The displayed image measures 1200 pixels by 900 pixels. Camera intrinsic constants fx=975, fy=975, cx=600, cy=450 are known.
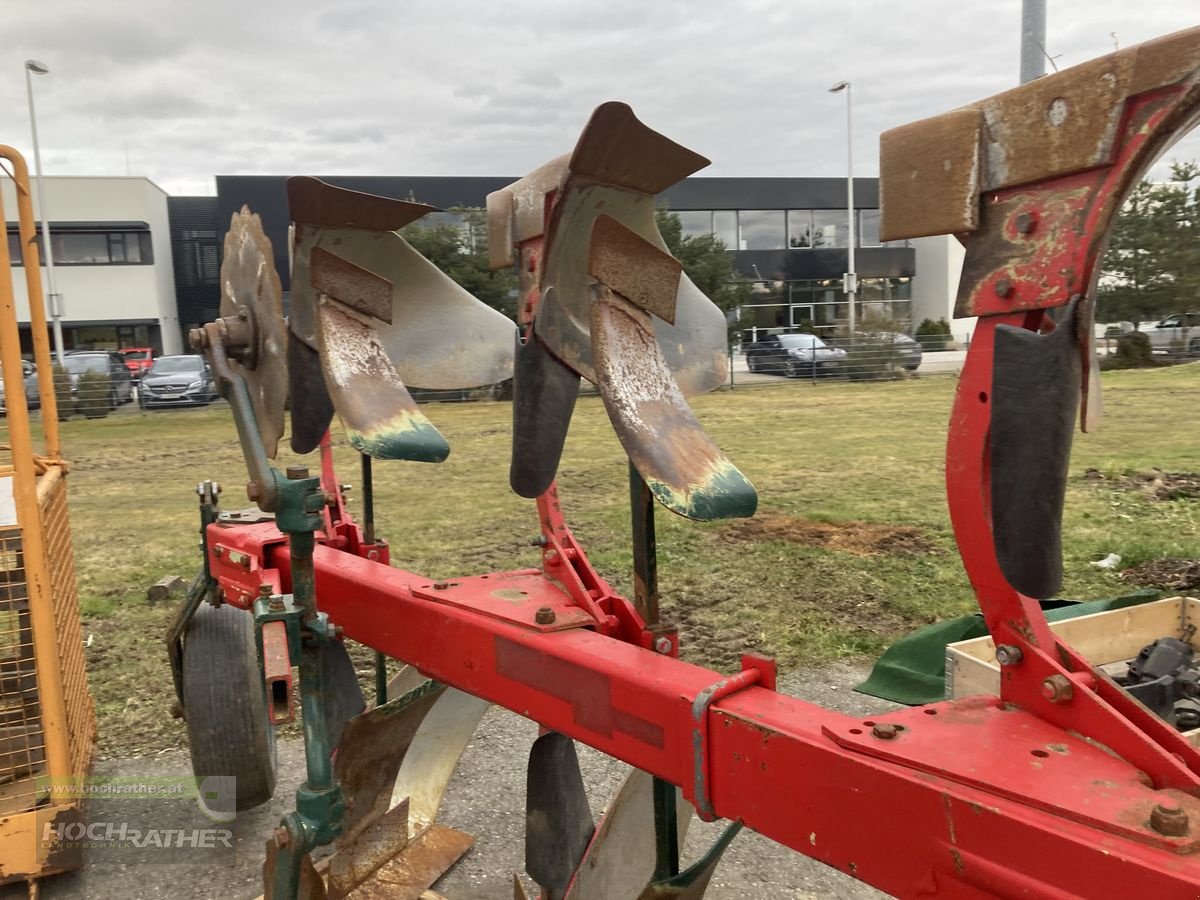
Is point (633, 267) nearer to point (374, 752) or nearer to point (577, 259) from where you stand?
point (577, 259)

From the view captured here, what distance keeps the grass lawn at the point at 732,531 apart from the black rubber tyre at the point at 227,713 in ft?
2.70

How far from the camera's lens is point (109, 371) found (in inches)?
785

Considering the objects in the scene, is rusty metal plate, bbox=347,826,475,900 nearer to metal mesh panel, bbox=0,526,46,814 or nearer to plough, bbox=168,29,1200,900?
plough, bbox=168,29,1200,900

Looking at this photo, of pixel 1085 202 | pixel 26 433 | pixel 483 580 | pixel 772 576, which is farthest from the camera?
pixel 772 576

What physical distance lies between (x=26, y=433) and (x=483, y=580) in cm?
159

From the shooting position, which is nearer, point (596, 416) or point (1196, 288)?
point (596, 416)

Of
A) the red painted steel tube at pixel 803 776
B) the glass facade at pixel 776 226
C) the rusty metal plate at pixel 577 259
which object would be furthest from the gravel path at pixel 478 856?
the glass facade at pixel 776 226

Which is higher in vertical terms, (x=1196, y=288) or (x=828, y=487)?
(x=1196, y=288)

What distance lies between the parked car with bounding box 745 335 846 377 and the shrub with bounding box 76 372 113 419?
564 inches

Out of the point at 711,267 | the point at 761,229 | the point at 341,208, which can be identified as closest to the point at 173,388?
the point at 711,267

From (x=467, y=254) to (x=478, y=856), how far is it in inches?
722

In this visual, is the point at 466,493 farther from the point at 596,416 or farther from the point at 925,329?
the point at 925,329

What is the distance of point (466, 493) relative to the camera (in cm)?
934

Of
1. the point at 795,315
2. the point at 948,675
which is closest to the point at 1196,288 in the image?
the point at 795,315
